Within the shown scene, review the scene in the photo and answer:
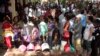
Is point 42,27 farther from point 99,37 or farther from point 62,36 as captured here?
point 99,37

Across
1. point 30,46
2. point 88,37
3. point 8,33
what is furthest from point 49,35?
point 88,37

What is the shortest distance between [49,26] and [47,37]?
51 centimetres

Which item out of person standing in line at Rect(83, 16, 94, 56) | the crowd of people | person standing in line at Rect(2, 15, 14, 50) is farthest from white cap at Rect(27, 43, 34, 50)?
person standing in line at Rect(83, 16, 94, 56)

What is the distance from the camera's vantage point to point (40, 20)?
60.9 ft

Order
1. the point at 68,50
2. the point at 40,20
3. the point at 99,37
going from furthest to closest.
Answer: the point at 40,20
the point at 68,50
the point at 99,37

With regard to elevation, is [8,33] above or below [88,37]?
above

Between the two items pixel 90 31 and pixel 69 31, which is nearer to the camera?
pixel 90 31

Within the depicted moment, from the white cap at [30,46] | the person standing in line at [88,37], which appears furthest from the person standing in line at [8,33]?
the person standing in line at [88,37]

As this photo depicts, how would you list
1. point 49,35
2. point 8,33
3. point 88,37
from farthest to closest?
1. point 8,33
2. point 49,35
3. point 88,37

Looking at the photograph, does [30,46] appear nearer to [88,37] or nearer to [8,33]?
[8,33]

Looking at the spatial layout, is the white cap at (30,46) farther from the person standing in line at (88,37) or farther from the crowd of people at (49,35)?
the person standing in line at (88,37)

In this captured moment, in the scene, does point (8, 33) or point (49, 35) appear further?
point (8, 33)

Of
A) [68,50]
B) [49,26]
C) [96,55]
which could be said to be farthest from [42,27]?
[96,55]

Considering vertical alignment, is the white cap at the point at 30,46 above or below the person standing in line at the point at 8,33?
below
